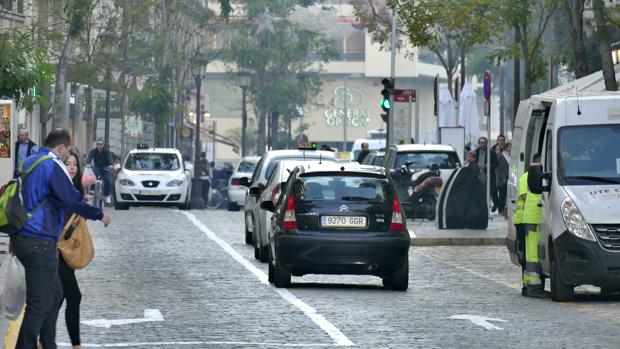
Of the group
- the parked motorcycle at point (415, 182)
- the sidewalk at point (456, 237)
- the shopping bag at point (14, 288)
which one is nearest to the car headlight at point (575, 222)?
Result: the shopping bag at point (14, 288)

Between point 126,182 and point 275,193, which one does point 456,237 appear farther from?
point 126,182

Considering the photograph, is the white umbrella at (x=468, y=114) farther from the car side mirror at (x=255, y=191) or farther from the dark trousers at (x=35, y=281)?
the dark trousers at (x=35, y=281)

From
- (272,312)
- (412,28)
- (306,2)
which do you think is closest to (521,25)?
(412,28)

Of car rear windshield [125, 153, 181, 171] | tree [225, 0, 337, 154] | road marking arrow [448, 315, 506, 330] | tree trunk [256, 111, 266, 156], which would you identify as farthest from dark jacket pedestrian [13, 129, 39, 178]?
tree trunk [256, 111, 266, 156]

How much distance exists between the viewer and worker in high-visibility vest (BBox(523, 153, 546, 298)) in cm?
2097

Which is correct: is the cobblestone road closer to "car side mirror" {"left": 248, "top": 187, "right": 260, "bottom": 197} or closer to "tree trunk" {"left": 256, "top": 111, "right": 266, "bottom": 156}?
"car side mirror" {"left": 248, "top": 187, "right": 260, "bottom": 197}

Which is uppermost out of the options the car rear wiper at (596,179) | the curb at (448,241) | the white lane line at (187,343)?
the car rear wiper at (596,179)

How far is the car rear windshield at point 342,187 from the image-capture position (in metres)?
21.4

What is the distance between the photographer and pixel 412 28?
36812mm

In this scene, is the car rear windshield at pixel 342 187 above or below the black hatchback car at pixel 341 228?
above

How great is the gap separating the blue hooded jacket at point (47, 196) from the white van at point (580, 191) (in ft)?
27.1

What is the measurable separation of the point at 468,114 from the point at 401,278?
3661 centimetres

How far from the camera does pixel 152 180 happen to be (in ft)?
153

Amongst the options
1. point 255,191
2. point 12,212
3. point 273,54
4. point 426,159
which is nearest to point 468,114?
point 426,159
